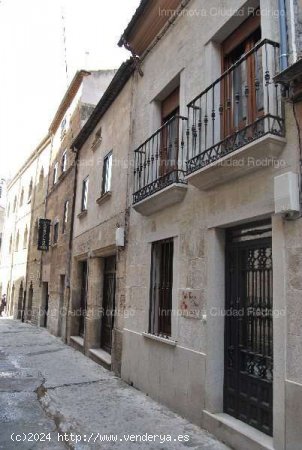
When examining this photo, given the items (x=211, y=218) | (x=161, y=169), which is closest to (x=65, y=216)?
(x=161, y=169)

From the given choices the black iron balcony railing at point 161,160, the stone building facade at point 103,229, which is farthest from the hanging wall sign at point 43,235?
the black iron balcony railing at point 161,160

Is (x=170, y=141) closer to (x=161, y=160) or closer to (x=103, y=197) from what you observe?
(x=161, y=160)

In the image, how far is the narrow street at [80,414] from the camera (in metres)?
4.48

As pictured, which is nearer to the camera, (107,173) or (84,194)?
(107,173)

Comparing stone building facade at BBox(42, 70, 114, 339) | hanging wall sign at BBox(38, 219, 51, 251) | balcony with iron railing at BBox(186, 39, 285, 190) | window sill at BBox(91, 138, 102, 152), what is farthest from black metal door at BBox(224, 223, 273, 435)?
hanging wall sign at BBox(38, 219, 51, 251)

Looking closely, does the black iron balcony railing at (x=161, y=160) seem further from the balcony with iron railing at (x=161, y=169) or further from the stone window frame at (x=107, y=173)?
the stone window frame at (x=107, y=173)

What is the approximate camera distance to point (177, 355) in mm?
5516

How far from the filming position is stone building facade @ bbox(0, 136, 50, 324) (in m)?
19.4

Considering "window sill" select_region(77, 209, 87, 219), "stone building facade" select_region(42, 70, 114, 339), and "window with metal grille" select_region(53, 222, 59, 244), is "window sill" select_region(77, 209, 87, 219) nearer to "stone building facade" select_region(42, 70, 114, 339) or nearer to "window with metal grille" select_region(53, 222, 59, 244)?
"stone building facade" select_region(42, 70, 114, 339)

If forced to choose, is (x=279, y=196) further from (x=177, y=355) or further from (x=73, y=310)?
(x=73, y=310)

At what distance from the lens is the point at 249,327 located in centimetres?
450

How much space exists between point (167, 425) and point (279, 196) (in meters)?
3.16

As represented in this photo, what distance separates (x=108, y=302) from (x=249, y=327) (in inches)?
222

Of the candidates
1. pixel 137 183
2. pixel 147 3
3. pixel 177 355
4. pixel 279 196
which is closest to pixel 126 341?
pixel 177 355
